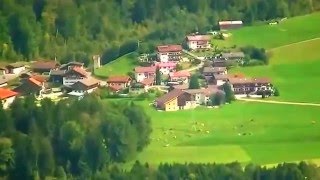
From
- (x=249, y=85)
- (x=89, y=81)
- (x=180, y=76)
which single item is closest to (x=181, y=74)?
(x=180, y=76)

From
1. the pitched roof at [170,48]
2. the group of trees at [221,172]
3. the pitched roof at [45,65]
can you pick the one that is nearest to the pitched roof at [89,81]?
the pitched roof at [45,65]

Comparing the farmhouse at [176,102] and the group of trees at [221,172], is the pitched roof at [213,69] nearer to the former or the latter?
the farmhouse at [176,102]

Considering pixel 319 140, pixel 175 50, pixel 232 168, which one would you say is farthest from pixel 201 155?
pixel 175 50

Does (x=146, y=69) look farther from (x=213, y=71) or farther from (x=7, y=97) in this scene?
(x=7, y=97)

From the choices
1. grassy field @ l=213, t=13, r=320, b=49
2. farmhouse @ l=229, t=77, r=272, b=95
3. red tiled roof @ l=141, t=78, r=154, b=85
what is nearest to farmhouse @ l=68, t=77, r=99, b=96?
red tiled roof @ l=141, t=78, r=154, b=85

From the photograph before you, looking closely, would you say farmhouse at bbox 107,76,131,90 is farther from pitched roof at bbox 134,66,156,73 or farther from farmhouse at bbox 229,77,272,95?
farmhouse at bbox 229,77,272,95

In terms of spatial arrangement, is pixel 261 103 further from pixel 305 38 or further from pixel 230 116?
pixel 305 38
